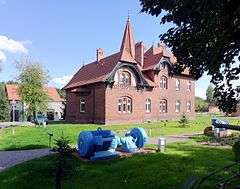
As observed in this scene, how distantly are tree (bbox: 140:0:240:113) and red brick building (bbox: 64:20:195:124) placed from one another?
29.9m

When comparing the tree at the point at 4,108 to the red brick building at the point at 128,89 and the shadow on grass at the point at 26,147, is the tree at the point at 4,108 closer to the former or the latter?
the red brick building at the point at 128,89

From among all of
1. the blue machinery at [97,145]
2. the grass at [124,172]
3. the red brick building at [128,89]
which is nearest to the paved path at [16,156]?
the grass at [124,172]

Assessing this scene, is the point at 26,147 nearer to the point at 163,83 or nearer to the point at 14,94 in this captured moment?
the point at 163,83

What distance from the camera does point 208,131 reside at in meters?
28.0

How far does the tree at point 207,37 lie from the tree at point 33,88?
39.8 meters

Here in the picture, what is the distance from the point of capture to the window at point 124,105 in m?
42.8

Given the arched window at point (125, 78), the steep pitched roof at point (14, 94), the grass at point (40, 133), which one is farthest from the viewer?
the steep pitched roof at point (14, 94)

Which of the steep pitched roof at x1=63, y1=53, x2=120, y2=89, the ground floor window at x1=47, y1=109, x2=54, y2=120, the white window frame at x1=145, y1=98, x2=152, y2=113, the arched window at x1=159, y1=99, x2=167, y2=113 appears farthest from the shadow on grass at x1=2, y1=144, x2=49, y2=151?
the ground floor window at x1=47, y1=109, x2=54, y2=120

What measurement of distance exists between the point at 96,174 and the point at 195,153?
6.56m

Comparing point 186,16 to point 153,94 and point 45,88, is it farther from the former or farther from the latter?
point 45,88

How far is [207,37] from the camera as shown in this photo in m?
9.08

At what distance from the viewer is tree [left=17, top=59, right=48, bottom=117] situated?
159ft

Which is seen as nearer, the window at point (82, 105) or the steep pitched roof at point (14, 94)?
the window at point (82, 105)

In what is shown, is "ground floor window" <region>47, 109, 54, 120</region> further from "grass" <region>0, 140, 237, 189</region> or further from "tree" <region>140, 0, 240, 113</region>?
"tree" <region>140, 0, 240, 113</region>
